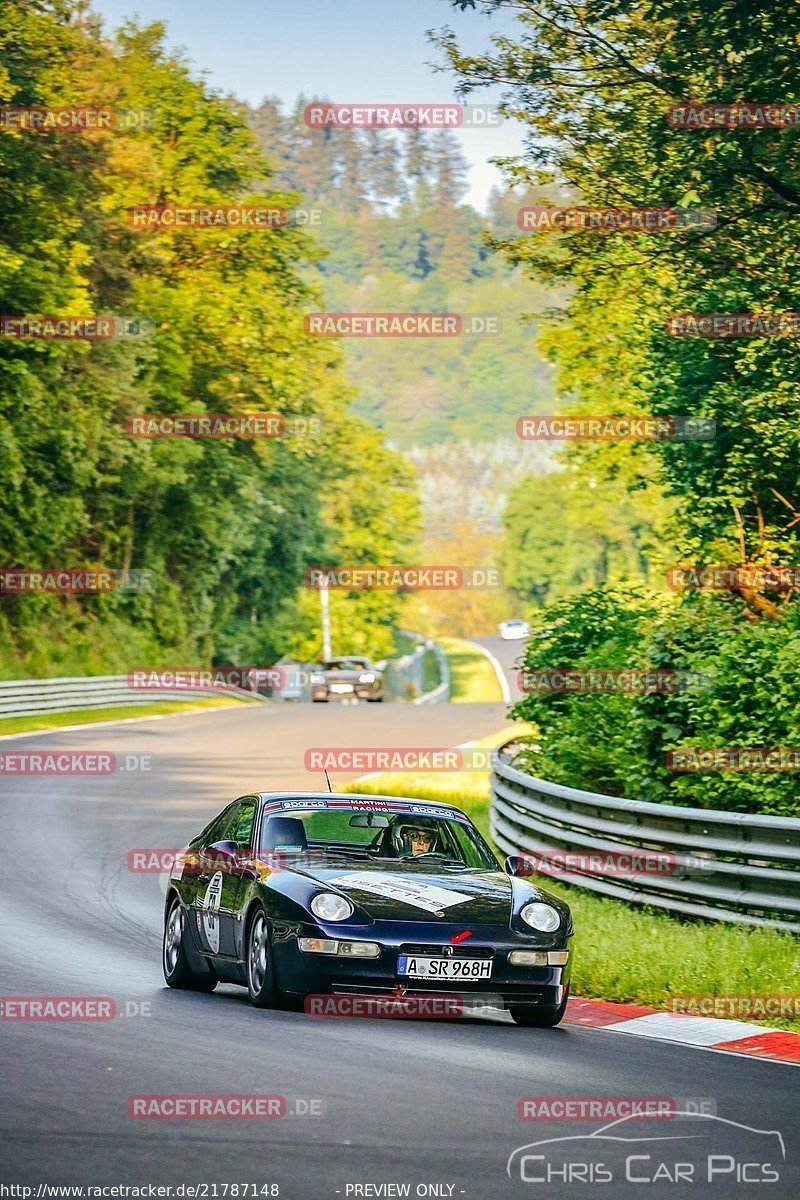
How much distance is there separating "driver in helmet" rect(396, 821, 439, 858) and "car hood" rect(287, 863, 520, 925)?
48 centimetres

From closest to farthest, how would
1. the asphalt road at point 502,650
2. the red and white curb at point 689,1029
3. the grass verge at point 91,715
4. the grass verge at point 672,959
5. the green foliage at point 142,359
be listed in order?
the red and white curb at point 689,1029, the grass verge at point 672,959, the grass verge at point 91,715, the green foliage at point 142,359, the asphalt road at point 502,650

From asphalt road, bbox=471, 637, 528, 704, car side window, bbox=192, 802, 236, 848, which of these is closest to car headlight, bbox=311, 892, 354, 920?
car side window, bbox=192, 802, 236, 848

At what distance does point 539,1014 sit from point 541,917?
535mm

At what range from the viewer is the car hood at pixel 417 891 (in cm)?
980

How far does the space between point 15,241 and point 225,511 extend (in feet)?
55.0

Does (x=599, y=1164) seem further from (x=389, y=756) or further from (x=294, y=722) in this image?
(x=294, y=722)

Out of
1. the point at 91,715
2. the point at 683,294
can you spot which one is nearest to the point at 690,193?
the point at 683,294

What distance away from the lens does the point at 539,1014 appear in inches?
396

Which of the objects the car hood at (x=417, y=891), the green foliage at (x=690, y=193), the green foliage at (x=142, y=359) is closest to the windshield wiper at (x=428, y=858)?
the car hood at (x=417, y=891)

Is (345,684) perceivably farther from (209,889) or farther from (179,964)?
(209,889)

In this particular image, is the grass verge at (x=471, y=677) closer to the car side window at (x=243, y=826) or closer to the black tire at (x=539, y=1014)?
the car side window at (x=243, y=826)

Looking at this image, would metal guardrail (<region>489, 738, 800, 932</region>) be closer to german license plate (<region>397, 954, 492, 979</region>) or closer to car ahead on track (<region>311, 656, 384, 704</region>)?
german license plate (<region>397, 954, 492, 979</region>)

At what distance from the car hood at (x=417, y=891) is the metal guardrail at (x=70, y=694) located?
2982 centimetres

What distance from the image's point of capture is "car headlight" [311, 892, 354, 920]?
969 centimetres
